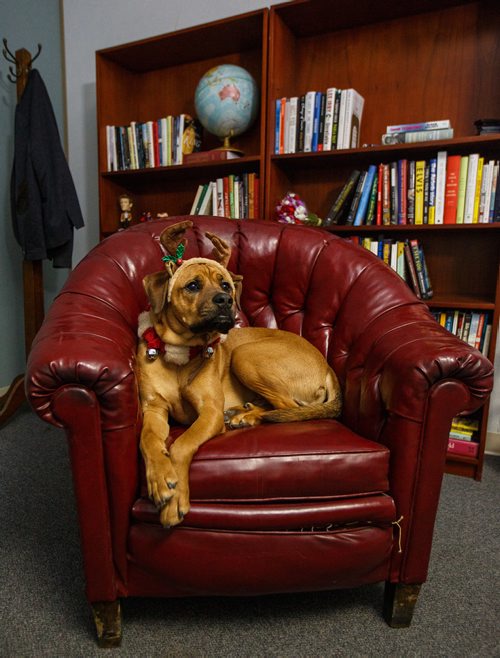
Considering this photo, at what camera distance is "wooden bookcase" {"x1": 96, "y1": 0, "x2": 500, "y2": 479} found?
2490mm

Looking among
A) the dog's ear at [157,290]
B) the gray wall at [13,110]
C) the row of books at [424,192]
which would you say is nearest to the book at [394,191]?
the row of books at [424,192]

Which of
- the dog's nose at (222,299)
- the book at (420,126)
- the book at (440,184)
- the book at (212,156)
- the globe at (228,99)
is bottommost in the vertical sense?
the dog's nose at (222,299)

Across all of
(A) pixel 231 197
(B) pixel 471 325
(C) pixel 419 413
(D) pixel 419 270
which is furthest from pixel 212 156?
(C) pixel 419 413

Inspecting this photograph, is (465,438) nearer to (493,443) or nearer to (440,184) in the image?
(493,443)

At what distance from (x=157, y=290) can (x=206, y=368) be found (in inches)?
13.1

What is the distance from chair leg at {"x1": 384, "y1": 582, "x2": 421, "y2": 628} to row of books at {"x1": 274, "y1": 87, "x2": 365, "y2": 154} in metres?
2.21

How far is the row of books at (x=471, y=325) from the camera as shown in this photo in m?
2.45

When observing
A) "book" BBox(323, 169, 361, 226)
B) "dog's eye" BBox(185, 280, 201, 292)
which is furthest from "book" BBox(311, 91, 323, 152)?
"dog's eye" BBox(185, 280, 201, 292)

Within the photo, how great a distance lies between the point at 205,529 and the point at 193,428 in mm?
292

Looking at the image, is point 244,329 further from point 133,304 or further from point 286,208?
point 286,208

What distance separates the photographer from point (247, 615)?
1.43 meters

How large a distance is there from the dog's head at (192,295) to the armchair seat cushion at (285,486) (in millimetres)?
432

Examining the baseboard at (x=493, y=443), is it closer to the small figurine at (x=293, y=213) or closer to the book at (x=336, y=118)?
the small figurine at (x=293, y=213)

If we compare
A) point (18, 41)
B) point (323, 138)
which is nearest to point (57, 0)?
point (18, 41)
